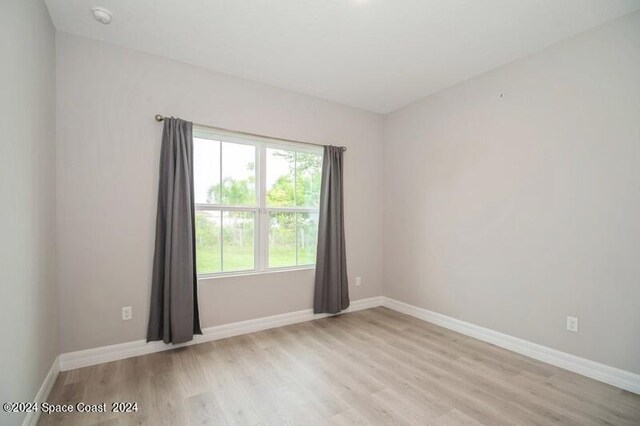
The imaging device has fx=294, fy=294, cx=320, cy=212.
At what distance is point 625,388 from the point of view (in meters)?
2.13

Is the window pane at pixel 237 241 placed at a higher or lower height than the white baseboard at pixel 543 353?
higher

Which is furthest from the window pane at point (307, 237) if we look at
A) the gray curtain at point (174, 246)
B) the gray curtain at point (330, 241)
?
the gray curtain at point (174, 246)

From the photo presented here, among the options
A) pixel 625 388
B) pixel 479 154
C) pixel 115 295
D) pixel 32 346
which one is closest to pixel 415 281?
pixel 479 154

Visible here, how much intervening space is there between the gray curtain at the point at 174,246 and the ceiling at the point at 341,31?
745mm

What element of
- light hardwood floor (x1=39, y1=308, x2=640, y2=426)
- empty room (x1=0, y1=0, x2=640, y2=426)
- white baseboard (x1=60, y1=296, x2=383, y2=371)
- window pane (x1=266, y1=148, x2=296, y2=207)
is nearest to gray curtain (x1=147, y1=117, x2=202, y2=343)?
empty room (x1=0, y1=0, x2=640, y2=426)

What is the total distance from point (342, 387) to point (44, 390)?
201 centimetres

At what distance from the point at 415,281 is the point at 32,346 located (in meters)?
3.57

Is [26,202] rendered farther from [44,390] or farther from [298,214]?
[298,214]

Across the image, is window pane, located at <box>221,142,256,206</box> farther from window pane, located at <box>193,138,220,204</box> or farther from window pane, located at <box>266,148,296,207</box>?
window pane, located at <box>266,148,296,207</box>

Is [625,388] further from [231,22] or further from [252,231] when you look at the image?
[231,22]

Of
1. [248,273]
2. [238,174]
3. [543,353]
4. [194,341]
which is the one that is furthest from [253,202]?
[543,353]

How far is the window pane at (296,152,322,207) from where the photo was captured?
11.9 feet

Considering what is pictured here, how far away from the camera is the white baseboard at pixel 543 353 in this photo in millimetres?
2156

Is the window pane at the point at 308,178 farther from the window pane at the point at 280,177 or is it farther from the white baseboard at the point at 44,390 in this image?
the white baseboard at the point at 44,390
